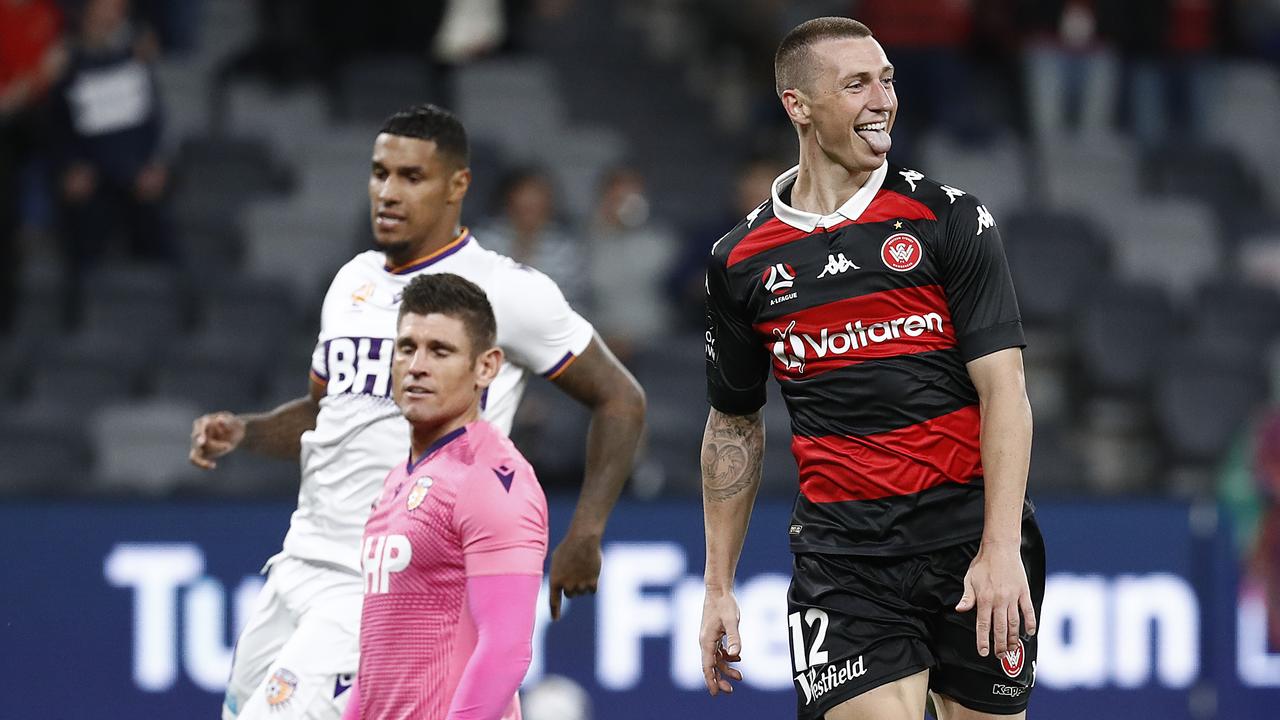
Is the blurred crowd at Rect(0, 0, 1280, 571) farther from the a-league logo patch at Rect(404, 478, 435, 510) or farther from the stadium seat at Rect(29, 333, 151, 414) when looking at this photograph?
the a-league logo patch at Rect(404, 478, 435, 510)

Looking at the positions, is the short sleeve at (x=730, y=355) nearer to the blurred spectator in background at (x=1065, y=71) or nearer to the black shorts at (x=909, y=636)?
the black shorts at (x=909, y=636)

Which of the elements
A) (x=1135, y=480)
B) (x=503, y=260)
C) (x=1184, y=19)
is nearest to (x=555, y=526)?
(x=503, y=260)

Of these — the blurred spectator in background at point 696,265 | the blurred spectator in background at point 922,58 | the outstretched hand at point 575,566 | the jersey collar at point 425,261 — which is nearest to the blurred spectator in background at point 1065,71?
the blurred spectator in background at point 922,58

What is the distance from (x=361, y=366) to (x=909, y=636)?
180 cm

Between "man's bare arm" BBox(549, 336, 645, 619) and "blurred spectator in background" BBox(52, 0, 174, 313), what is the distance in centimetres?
660

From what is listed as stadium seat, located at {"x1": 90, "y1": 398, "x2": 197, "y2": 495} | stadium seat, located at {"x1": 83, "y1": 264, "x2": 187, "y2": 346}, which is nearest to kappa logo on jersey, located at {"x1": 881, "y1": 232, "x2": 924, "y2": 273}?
stadium seat, located at {"x1": 90, "y1": 398, "x2": 197, "y2": 495}

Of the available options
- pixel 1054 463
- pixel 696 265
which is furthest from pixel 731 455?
pixel 1054 463

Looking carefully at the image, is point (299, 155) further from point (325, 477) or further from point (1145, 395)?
point (325, 477)

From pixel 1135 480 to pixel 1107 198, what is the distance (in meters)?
2.65

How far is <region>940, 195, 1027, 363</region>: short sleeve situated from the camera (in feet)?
14.8

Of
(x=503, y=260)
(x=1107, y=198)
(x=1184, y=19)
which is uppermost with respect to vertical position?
(x=1184, y=19)

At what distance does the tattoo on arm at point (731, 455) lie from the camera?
16.6 feet

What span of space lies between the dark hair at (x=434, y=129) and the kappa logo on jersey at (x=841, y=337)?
48.7 inches

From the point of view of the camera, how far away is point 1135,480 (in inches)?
465
